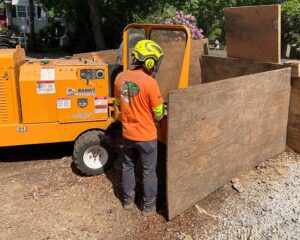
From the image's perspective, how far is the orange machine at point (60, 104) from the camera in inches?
192

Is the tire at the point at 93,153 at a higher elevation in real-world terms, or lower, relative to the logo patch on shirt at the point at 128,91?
lower

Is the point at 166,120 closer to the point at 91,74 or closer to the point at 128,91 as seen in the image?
the point at 128,91

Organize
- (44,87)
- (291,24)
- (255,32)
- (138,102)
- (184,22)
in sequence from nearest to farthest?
(138,102) < (44,87) < (255,32) < (184,22) < (291,24)

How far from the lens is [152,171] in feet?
13.8

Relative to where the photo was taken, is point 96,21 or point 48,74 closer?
point 48,74

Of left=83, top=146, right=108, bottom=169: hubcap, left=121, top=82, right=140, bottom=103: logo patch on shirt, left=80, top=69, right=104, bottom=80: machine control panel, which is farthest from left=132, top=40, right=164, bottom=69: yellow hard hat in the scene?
left=83, top=146, right=108, bottom=169: hubcap

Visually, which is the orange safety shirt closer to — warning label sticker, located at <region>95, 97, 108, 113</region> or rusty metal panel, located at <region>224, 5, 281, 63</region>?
warning label sticker, located at <region>95, 97, 108, 113</region>

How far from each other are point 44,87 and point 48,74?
0.17 meters

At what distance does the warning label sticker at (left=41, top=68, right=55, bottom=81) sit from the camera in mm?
4871

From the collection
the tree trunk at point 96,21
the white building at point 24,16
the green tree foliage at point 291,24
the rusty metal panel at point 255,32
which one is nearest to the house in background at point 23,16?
the white building at point 24,16

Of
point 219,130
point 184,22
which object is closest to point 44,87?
point 219,130

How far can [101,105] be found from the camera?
202 inches

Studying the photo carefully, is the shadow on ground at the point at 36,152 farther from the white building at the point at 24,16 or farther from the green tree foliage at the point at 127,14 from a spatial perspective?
the white building at the point at 24,16

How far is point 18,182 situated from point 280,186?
321 centimetres
